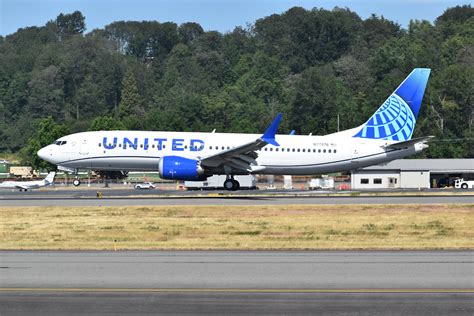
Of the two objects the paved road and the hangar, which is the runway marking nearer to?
the paved road

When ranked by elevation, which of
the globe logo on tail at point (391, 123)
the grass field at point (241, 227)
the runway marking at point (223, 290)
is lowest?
the runway marking at point (223, 290)

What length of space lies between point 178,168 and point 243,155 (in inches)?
161

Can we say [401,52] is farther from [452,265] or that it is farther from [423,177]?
[452,265]

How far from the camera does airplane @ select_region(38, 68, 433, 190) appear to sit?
49.6 m

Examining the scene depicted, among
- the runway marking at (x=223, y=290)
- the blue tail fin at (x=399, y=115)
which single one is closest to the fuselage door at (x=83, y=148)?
the blue tail fin at (x=399, y=115)

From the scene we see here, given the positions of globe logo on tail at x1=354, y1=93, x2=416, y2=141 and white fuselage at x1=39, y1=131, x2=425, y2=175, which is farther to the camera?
globe logo on tail at x1=354, y1=93, x2=416, y2=141

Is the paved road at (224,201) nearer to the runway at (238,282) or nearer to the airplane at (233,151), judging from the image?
the airplane at (233,151)

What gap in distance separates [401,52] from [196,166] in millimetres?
102159

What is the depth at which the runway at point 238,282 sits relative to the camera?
58.1 ft

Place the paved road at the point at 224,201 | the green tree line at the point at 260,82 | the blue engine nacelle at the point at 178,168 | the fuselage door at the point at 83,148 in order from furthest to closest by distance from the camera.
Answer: the green tree line at the point at 260,82 < the fuselage door at the point at 83,148 < the blue engine nacelle at the point at 178,168 < the paved road at the point at 224,201

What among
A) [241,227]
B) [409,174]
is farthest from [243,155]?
[409,174]

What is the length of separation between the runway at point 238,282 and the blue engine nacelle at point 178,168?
22693 millimetres

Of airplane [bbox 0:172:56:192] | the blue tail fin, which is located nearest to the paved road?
the blue tail fin

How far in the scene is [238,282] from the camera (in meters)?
20.2
